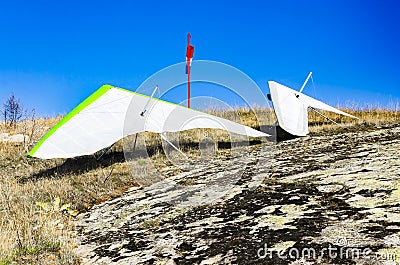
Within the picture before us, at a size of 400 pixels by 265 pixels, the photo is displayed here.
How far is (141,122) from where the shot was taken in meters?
9.11

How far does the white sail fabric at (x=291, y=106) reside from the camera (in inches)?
384

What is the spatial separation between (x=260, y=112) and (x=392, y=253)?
648 inches

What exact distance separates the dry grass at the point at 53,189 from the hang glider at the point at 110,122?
2.21 feet

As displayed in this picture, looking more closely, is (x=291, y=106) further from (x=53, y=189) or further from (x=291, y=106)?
(x=53, y=189)

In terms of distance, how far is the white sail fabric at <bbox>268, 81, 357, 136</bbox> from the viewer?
384 inches

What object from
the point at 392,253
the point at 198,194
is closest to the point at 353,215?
the point at 392,253

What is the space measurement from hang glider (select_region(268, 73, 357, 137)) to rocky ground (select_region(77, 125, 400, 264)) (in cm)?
410

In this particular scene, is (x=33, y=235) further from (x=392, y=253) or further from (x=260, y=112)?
(x=260, y=112)
